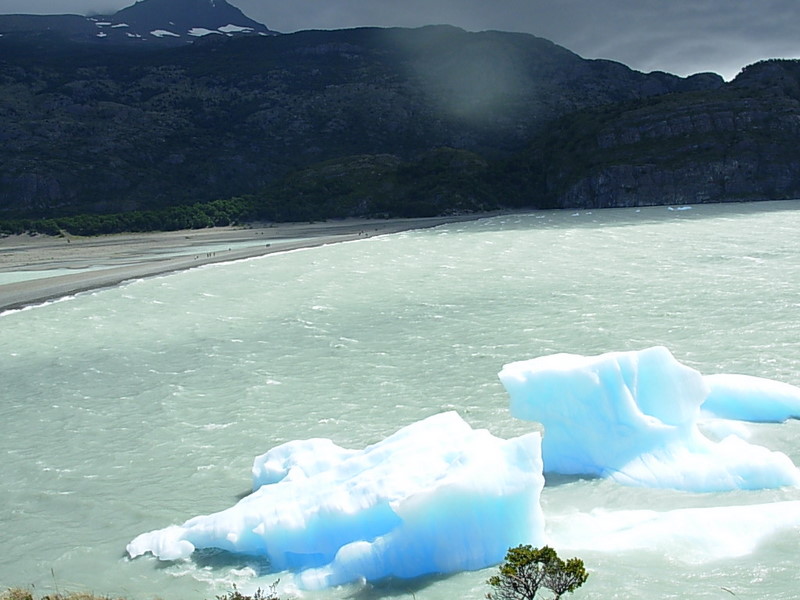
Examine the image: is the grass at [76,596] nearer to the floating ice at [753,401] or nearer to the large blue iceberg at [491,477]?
the large blue iceberg at [491,477]

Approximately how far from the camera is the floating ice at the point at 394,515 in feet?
31.6

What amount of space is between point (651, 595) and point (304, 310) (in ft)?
82.7

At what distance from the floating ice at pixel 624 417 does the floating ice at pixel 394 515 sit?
6.69 ft

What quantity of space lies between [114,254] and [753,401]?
60496 mm

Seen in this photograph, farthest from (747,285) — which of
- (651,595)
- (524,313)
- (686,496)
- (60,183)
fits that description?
(60,183)

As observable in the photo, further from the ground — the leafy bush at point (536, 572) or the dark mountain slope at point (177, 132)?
the dark mountain slope at point (177, 132)

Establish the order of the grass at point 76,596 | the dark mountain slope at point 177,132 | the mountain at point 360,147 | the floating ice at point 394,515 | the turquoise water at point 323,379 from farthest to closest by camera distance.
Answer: the dark mountain slope at point 177,132 < the mountain at point 360,147 < the turquoise water at point 323,379 < the floating ice at point 394,515 < the grass at point 76,596

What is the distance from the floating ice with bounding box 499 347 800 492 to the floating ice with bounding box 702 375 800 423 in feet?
7.65

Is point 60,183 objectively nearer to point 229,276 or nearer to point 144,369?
point 229,276

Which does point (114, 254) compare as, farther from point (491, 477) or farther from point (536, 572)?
point (536, 572)

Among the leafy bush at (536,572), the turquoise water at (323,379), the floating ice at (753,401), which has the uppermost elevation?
the leafy bush at (536,572)

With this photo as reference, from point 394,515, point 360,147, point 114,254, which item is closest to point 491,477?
point 394,515

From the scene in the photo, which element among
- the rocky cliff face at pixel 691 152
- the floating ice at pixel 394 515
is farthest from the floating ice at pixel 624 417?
the rocky cliff face at pixel 691 152

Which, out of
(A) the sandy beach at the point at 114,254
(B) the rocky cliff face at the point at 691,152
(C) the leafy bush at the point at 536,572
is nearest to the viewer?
(C) the leafy bush at the point at 536,572
